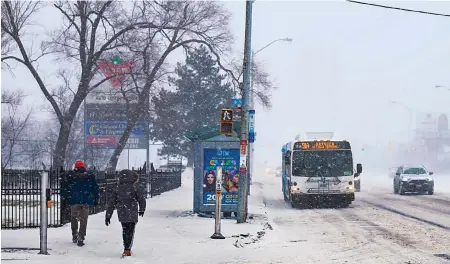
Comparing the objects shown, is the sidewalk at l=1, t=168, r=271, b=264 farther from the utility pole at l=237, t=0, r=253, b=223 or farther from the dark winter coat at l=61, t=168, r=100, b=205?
the dark winter coat at l=61, t=168, r=100, b=205

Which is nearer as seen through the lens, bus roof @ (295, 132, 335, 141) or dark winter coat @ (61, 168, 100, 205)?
dark winter coat @ (61, 168, 100, 205)

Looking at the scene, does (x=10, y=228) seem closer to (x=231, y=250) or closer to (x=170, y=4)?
(x=231, y=250)

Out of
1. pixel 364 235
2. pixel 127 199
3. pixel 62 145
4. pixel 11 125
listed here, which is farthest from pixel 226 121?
pixel 11 125

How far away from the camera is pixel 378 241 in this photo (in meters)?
15.3

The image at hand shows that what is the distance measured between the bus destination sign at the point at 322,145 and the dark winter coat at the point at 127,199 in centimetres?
1695

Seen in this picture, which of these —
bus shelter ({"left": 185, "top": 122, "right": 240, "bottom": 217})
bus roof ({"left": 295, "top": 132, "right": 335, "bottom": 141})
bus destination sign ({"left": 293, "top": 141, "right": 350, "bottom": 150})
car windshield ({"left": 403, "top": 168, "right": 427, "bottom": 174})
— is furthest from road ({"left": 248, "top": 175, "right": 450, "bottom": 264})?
car windshield ({"left": 403, "top": 168, "right": 427, "bottom": 174})

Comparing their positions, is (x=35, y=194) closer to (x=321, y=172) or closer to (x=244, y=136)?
(x=244, y=136)

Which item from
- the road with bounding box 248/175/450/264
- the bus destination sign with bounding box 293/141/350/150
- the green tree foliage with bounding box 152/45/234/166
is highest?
the green tree foliage with bounding box 152/45/234/166

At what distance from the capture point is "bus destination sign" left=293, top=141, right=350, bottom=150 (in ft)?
93.5

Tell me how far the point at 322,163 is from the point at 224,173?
8176 millimetres

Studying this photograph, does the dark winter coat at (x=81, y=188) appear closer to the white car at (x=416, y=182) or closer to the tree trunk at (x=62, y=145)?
the tree trunk at (x=62, y=145)

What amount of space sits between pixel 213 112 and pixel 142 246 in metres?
63.1

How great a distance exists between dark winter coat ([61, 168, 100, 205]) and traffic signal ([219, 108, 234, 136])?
520 cm

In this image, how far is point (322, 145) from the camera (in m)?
28.5
